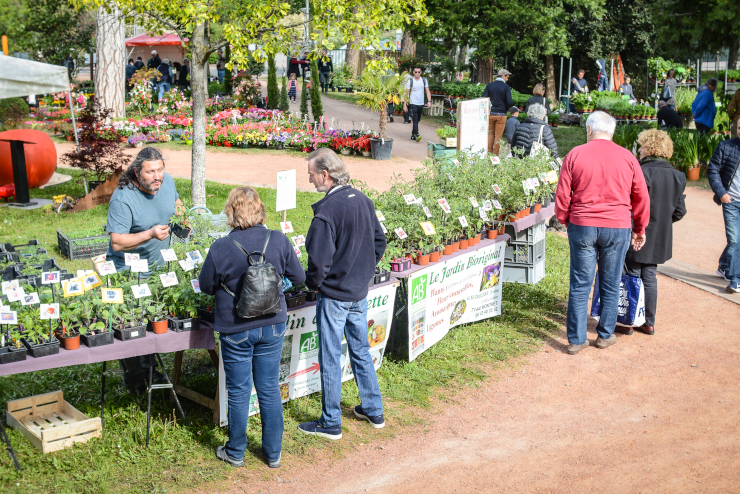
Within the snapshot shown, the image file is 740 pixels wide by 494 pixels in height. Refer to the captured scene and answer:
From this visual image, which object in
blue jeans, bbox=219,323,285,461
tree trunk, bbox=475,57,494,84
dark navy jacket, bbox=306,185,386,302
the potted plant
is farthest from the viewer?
tree trunk, bbox=475,57,494,84

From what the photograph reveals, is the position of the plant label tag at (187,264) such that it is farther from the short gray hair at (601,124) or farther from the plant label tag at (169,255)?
the short gray hair at (601,124)

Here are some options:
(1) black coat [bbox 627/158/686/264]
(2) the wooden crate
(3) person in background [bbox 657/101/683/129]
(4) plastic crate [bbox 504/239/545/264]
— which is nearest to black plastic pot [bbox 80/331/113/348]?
(2) the wooden crate

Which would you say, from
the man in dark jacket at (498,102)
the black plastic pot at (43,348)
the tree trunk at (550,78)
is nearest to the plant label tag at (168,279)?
the black plastic pot at (43,348)

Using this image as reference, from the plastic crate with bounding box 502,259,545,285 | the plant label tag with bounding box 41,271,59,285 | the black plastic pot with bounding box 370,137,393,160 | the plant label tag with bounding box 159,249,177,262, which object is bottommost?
the plastic crate with bounding box 502,259,545,285

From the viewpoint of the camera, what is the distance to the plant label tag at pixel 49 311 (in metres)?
3.57

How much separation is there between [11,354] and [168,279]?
2.87 feet

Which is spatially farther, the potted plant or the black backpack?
the potted plant

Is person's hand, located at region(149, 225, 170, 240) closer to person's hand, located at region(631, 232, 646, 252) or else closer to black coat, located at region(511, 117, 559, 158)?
person's hand, located at region(631, 232, 646, 252)

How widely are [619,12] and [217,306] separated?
28.1 m

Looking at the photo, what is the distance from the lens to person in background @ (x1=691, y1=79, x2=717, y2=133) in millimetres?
13961

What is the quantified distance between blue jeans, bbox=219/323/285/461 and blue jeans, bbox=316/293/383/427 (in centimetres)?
40

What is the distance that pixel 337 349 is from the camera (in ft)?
13.9

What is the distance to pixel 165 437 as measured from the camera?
13.9ft

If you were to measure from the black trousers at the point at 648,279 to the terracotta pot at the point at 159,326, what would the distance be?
3.92 meters
